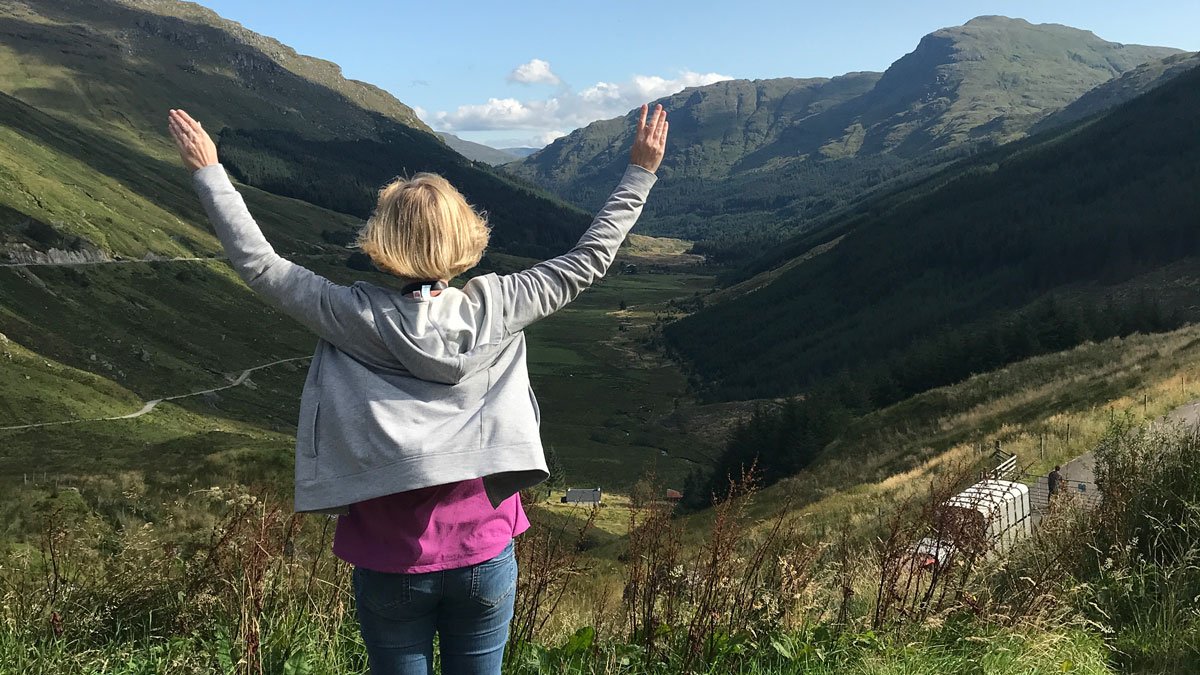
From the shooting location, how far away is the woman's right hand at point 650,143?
3.96m

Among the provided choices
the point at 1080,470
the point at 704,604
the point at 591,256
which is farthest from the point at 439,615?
the point at 1080,470

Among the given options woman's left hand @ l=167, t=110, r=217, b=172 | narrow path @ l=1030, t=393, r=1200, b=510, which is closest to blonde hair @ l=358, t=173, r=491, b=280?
woman's left hand @ l=167, t=110, r=217, b=172

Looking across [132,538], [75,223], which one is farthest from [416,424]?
[75,223]

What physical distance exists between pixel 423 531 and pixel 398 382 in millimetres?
572

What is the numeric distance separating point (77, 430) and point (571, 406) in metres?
77.1

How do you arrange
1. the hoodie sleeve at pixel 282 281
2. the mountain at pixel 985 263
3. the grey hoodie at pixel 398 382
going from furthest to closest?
the mountain at pixel 985 263
the hoodie sleeve at pixel 282 281
the grey hoodie at pixel 398 382

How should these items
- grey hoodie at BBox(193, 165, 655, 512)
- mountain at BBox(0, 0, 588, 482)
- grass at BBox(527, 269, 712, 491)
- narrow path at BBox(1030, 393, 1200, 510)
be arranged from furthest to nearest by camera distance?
1. grass at BBox(527, 269, 712, 491)
2. mountain at BBox(0, 0, 588, 482)
3. narrow path at BBox(1030, 393, 1200, 510)
4. grey hoodie at BBox(193, 165, 655, 512)

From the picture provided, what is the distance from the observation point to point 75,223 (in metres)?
116

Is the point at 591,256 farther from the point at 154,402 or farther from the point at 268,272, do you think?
the point at 154,402

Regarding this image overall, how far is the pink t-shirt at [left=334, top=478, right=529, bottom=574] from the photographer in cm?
315

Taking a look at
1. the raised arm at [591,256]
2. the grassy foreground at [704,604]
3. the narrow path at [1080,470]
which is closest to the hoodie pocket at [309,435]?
the raised arm at [591,256]

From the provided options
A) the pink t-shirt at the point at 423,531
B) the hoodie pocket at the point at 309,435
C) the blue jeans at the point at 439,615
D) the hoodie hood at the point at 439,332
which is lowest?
the blue jeans at the point at 439,615

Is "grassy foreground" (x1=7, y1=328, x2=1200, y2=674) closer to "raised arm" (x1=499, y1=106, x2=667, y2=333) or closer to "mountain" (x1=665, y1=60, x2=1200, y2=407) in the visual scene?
"raised arm" (x1=499, y1=106, x2=667, y2=333)

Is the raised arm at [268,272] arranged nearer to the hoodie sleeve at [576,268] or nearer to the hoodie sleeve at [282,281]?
the hoodie sleeve at [282,281]
